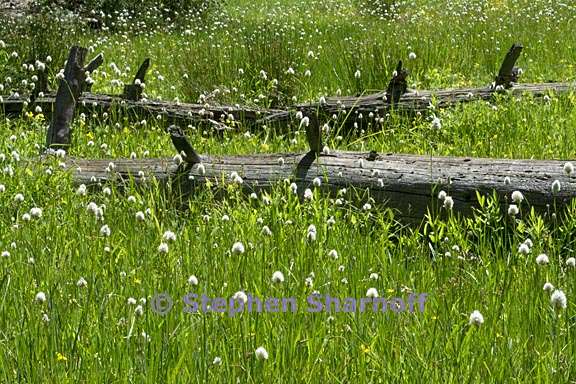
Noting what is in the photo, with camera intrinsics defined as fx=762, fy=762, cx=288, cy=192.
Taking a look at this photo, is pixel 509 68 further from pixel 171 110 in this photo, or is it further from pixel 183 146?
pixel 183 146

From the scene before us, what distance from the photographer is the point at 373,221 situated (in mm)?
5148

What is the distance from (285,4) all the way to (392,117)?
18.3 m

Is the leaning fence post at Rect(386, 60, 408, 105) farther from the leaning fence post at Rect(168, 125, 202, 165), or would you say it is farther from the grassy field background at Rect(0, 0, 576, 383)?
the leaning fence post at Rect(168, 125, 202, 165)

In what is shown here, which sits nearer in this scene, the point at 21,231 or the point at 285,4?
the point at 21,231

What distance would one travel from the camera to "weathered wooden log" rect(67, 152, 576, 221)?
189 inches

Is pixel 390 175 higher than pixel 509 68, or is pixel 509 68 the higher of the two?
pixel 509 68

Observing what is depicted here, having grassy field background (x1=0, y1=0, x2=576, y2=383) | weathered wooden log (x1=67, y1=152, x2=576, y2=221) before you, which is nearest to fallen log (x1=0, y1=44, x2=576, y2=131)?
grassy field background (x1=0, y1=0, x2=576, y2=383)

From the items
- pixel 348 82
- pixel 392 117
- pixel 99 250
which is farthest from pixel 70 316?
pixel 348 82

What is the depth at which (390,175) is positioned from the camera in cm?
526

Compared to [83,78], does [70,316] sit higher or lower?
lower

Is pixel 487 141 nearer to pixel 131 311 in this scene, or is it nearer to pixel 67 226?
pixel 67 226

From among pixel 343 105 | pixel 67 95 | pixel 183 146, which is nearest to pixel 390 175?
pixel 183 146

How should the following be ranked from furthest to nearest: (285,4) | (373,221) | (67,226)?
(285,4), (373,221), (67,226)

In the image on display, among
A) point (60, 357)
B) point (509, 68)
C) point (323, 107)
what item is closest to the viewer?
point (60, 357)
